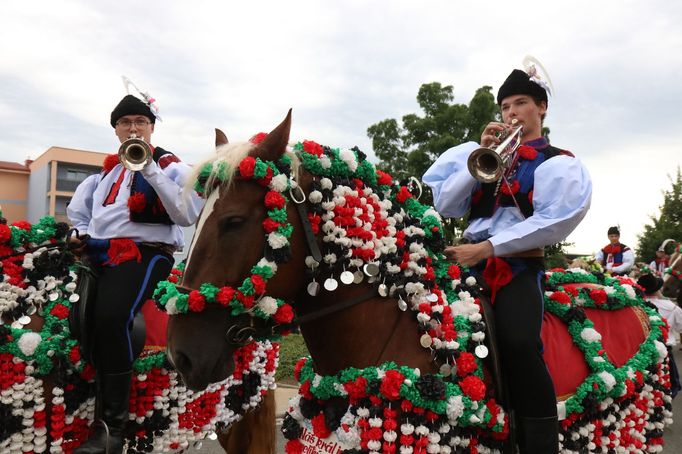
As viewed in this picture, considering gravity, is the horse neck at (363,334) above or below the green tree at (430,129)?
below

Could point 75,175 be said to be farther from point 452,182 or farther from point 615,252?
point 452,182

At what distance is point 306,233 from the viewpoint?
2232mm

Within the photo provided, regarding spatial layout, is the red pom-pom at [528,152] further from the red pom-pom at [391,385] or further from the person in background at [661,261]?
the person in background at [661,261]

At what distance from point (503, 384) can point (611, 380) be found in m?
0.72

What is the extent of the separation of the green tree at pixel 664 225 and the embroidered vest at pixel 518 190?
28793 millimetres

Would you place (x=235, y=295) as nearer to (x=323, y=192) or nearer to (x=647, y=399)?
(x=323, y=192)

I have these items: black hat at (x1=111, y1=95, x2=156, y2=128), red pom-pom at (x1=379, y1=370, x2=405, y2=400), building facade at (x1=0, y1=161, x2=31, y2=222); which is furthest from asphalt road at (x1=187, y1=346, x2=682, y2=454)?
building facade at (x1=0, y1=161, x2=31, y2=222)

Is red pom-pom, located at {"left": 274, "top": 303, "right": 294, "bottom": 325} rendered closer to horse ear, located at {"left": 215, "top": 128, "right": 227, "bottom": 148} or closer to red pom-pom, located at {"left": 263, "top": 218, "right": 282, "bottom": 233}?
red pom-pom, located at {"left": 263, "top": 218, "right": 282, "bottom": 233}

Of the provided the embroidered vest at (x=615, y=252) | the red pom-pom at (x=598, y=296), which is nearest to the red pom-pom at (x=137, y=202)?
the red pom-pom at (x=598, y=296)

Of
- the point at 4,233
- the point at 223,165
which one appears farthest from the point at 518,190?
the point at 4,233

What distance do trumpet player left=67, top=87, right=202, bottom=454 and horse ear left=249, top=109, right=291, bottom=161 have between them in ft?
3.56

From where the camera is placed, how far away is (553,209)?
2.54 m

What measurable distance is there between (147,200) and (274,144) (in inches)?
68.8

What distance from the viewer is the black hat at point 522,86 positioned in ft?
9.98
